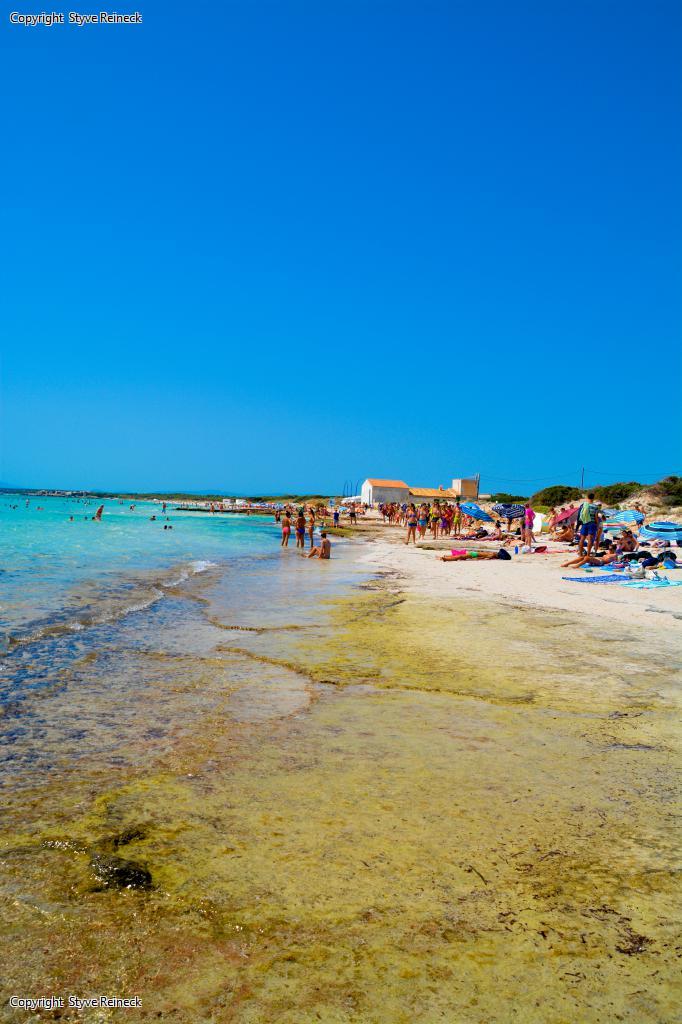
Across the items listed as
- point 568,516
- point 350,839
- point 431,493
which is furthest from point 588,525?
point 431,493

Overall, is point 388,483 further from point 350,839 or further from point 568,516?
point 350,839

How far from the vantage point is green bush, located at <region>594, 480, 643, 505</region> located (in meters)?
53.8

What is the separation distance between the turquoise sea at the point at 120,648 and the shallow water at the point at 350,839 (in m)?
0.05

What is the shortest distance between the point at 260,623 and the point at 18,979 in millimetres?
7429

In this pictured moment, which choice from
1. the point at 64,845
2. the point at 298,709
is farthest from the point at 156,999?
the point at 298,709

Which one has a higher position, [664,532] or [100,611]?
[664,532]

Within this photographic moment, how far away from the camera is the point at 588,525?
19.0 metres

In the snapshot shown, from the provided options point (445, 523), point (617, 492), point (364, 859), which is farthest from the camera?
point (617, 492)

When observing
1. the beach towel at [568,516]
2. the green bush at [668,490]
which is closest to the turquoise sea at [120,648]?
the beach towel at [568,516]

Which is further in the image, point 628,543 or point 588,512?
point 628,543

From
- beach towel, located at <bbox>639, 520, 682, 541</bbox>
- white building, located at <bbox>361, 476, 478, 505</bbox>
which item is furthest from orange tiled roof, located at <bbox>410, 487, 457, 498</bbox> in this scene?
beach towel, located at <bbox>639, 520, 682, 541</bbox>

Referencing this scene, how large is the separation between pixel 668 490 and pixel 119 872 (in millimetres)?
51143

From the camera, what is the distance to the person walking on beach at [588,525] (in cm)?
1841

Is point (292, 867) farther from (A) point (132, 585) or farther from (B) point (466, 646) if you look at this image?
(A) point (132, 585)
